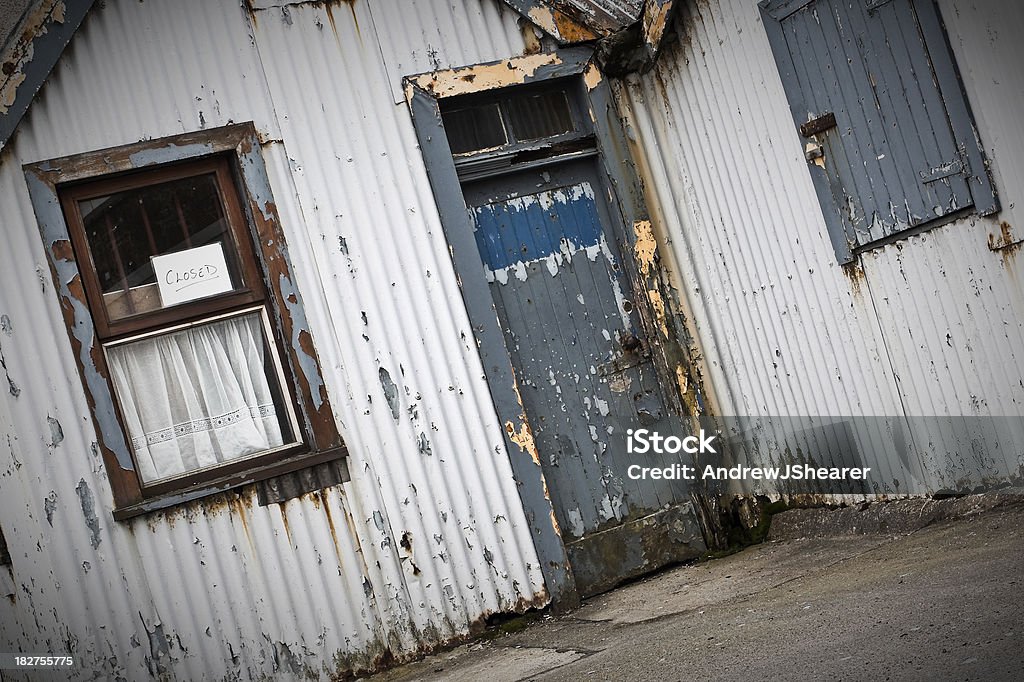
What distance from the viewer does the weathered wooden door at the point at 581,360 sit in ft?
18.8

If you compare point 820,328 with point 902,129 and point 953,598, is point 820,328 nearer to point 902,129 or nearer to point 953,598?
point 902,129

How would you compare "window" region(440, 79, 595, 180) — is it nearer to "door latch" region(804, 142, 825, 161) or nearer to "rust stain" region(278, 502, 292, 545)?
"door latch" region(804, 142, 825, 161)

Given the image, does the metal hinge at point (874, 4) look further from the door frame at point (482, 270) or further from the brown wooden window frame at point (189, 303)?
the brown wooden window frame at point (189, 303)

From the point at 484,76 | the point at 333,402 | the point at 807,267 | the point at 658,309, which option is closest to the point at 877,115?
the point at 807,267

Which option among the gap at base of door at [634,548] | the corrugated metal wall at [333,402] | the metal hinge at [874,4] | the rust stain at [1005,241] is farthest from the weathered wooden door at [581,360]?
the rust stain at [1005,241]

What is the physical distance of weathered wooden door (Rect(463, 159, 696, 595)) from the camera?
18.8ft

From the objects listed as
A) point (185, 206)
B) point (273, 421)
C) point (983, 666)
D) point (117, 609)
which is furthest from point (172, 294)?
point (983, 666)

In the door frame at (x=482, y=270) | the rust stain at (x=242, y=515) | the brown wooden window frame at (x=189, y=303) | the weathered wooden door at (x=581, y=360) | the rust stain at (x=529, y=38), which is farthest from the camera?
the rust stain at (x=529, y=38)

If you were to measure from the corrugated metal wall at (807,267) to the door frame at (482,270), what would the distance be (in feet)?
0.84

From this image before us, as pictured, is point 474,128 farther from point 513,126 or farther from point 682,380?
→ point 682,380

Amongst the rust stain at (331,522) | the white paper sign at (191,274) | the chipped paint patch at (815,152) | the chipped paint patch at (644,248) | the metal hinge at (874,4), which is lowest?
the rust stain at (331,522)

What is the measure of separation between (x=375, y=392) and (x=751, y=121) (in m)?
2.59

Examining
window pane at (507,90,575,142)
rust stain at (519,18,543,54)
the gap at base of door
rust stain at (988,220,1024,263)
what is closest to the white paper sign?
window pane at (507,90,575,142)

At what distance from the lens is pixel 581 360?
5.88 metres
